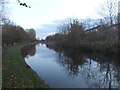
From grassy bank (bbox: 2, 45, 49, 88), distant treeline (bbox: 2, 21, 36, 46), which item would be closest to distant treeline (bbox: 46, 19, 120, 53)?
distant treeline (bbox: 2, 21, 36, 46)

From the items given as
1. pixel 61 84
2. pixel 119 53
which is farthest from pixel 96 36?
pixel 61 84

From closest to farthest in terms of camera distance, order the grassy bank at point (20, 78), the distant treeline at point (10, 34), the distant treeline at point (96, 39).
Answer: the grassy bank at point (20, 78)
the distant treeline at point (96, 39)
the distant treeline at point (10, 34)

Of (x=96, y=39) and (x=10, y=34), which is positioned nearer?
(x=96, y=39)

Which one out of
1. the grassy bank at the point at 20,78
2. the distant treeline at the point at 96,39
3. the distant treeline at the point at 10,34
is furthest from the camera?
the distant treeline at the point at 10,34

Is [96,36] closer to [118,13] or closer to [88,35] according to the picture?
[88,35]

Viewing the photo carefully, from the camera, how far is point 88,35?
203 ft

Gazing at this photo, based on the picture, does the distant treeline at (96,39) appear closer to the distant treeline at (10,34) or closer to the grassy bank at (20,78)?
the distant treeline at (10,34)

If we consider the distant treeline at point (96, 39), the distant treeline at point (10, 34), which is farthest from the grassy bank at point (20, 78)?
the distant treeline at point (10, 34)

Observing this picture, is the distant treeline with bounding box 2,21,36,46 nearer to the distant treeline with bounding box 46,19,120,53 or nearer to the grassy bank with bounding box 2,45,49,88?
the distant treeline with bounding box 46,19,120,53

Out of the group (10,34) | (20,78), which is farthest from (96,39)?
(20,78)

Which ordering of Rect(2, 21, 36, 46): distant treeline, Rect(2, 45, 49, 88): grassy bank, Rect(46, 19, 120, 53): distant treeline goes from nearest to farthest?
Rect(2, 45, 49, 88): grassy bank < Rect(46, 19, 120, 53): distant treeline < Rect(2, 21, 36, 46): distant treeline

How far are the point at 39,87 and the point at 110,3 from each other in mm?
44137

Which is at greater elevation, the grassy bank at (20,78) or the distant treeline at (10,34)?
the distant treeline at (10,34)

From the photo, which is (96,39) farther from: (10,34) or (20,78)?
(20,78)
